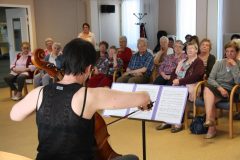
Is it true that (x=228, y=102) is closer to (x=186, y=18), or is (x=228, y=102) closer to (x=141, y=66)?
(x=141, y=66)

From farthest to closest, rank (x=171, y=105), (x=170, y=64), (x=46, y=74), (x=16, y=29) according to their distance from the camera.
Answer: (x=16, y=29) < (x=46, y=74) < (x=170, y=64) < (x=171, y=105)

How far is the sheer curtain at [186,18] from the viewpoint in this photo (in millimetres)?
7848

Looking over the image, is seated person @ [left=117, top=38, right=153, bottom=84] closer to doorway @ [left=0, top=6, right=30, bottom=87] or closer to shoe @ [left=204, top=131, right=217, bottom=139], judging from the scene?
shoe @ [left=204, top=131, right=217, bottom=139]

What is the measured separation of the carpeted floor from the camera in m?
2.99

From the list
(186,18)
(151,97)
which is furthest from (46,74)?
(186,18)

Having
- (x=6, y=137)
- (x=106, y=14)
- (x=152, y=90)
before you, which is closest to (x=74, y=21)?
(x=106, y=14)

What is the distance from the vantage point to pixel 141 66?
190 inches

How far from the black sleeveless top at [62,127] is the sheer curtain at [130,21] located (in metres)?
7.82

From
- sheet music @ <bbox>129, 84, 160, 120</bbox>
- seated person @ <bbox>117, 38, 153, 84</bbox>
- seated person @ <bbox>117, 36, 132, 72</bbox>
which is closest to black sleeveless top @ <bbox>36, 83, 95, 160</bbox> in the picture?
sheet music @ <bbox>129, 84, 160, 120</bbox>

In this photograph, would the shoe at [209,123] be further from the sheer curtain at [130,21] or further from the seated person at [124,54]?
the sheer curtain at [130,21]

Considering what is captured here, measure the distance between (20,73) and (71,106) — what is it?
479cm

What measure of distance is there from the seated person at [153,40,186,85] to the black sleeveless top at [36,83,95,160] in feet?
9.84

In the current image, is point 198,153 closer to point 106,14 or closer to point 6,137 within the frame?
point 6,137

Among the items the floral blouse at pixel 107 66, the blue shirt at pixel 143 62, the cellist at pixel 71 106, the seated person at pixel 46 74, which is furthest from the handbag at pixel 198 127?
the seated person at pixel 46 74
